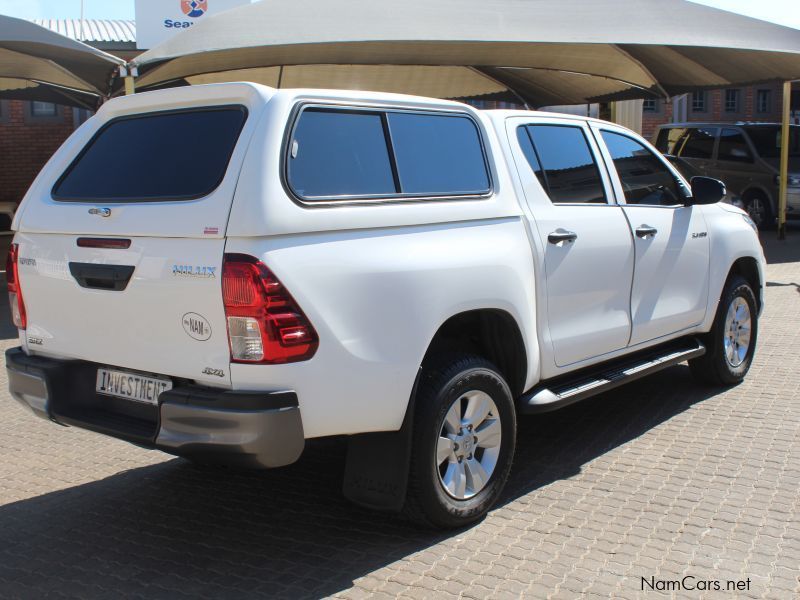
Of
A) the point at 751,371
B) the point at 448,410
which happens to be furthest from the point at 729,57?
the point at 448,410

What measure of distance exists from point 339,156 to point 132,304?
1015 millimetres

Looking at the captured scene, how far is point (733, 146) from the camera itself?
1766 cm

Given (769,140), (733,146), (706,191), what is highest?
(769,140)

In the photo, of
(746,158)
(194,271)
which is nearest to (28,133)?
(746,158)

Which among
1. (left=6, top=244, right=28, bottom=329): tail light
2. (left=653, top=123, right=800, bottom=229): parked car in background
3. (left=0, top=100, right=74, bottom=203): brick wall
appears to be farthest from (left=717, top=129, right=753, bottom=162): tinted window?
(left=6, top=244, right=28, bottom=329): tail light

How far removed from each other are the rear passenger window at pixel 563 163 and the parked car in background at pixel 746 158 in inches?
504

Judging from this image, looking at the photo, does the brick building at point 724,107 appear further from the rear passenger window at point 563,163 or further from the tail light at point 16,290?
the tail light at point 16,290

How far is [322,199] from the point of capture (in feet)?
11.7

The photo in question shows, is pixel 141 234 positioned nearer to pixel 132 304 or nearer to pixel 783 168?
pixel 132 304

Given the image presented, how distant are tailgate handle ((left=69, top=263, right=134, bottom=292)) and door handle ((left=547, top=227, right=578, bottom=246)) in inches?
80.9

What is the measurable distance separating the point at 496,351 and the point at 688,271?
1.93 meters

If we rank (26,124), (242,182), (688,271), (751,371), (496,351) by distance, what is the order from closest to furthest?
(242,182), (496,351), (688,271), (751,371), (26,124)

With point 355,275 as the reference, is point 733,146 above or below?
above

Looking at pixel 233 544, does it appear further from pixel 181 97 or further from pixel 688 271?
pixel 688 271
